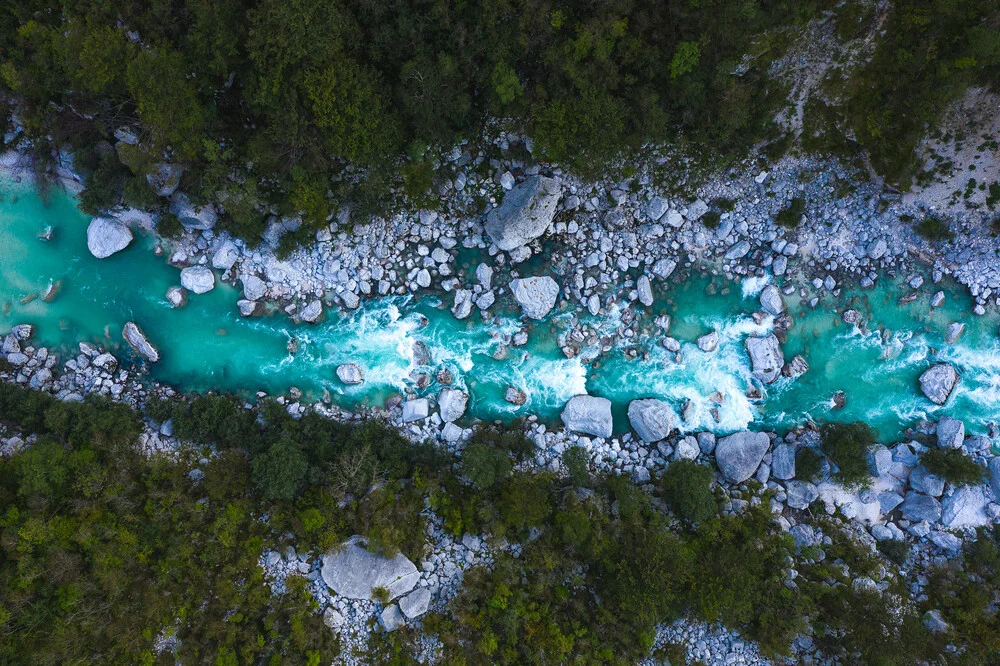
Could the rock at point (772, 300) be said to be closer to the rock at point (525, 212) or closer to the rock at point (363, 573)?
the rock at point (525, 212)

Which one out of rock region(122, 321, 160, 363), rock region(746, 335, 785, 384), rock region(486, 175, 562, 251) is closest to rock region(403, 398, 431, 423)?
rock region(486, 175, 562, 251)

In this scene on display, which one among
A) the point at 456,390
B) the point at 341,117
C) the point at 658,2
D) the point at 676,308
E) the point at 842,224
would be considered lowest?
the point at 456,390

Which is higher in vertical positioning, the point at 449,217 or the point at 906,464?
the point at 449,217

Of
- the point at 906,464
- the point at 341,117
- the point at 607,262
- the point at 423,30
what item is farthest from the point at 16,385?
the point at 906,464

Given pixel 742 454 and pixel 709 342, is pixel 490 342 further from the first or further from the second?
pixel 742 454

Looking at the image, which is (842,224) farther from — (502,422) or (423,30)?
(423,30)

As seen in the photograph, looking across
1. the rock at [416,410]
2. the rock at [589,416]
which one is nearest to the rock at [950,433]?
the rock at [589,416]
